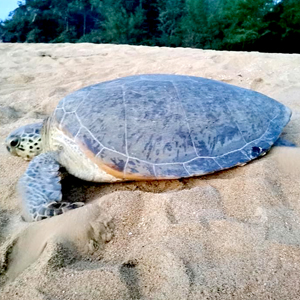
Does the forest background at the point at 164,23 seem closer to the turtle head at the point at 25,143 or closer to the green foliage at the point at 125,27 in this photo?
the green foliage at the point at 125,27

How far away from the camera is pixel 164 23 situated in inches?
477

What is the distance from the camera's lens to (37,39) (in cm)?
1208

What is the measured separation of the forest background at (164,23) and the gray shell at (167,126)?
8.02m

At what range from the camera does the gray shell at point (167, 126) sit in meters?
1.65

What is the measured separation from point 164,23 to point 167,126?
38.3 feet

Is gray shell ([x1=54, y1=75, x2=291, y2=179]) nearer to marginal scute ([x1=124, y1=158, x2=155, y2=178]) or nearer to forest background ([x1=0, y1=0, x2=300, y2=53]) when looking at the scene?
marginal scute ([x1=124, y1=158, x2=155, y2=178])

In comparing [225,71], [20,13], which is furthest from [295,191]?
[20,13]

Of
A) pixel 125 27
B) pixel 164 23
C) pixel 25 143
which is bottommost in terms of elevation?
pixel 125 27

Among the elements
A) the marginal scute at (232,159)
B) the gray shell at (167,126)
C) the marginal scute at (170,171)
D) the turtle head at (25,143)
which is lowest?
the turtle head at (25,143)

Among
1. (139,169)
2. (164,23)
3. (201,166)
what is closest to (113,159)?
(139,169)

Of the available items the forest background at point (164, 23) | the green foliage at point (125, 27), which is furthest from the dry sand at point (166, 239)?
the green foliage at point (125, 27)

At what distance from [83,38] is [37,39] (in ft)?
6.30

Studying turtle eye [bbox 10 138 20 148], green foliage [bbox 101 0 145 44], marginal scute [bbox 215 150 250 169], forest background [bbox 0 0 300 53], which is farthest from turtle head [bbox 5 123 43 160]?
green foliage [bbox 101 0 145 44]

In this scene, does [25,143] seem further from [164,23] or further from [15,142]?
[164,23]
